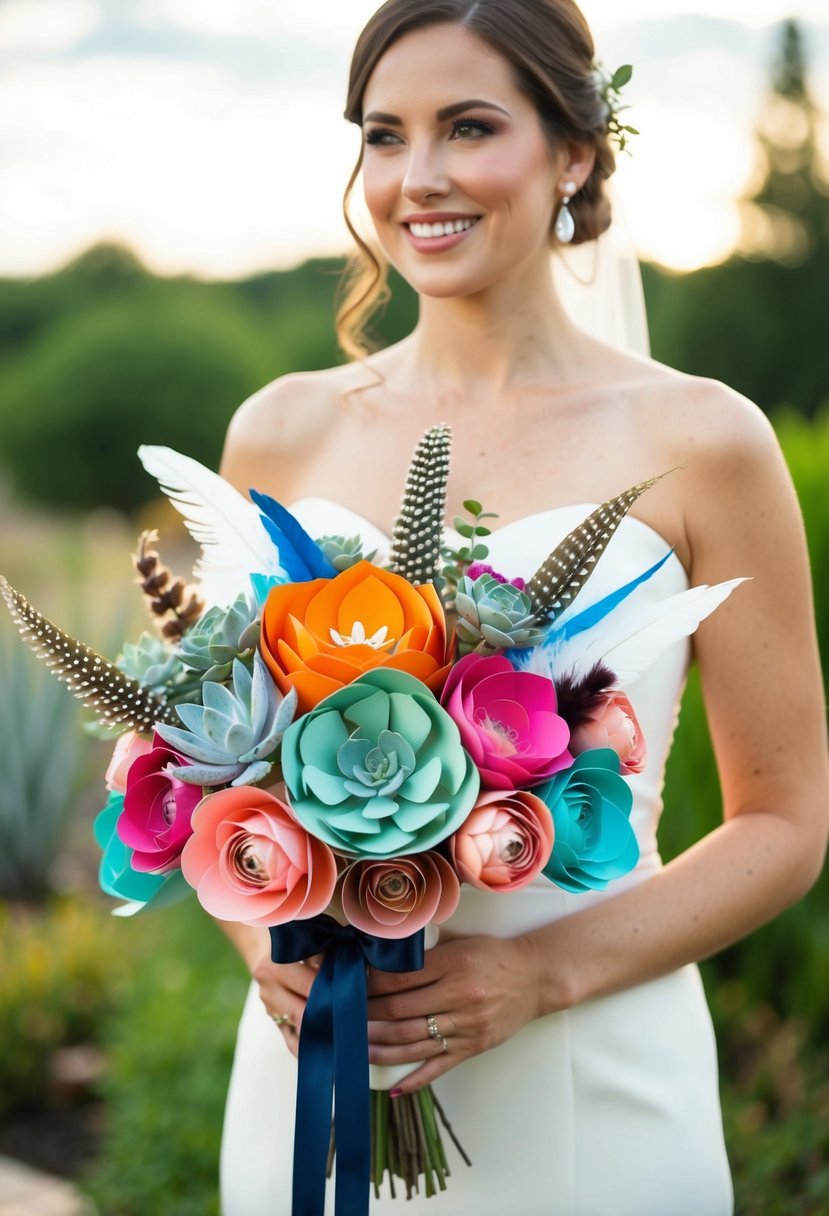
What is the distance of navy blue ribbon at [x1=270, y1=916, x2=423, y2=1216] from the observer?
1.73 m

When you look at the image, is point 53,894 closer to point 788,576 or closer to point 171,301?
point 788,576

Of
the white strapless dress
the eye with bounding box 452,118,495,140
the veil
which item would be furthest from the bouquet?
the veil

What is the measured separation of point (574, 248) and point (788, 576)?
33.3 inches

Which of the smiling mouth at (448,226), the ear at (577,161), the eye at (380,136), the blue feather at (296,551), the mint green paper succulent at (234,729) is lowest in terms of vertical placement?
the mint green paper succulent at (234,729)

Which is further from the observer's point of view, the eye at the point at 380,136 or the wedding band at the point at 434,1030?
the eye at the point at 380,136

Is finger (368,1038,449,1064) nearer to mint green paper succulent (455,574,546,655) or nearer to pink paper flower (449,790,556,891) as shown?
pink paper flower (449,790,556,891)

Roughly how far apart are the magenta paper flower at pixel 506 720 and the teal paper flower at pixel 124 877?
51cm

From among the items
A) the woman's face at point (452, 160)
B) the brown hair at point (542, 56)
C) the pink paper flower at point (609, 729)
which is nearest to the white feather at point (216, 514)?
the pink paper flower at point (609, 729)

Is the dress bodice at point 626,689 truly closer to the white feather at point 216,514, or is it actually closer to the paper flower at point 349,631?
the white feather at point 216,514

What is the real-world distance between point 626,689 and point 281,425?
94 centimetres

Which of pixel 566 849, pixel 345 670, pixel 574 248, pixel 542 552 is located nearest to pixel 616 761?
pixel 566 849

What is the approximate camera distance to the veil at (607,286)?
102 inches

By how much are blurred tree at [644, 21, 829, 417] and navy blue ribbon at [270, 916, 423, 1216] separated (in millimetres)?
16076

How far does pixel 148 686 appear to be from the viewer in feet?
5.54
